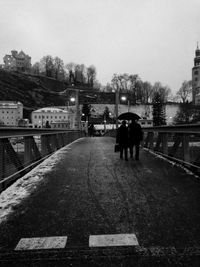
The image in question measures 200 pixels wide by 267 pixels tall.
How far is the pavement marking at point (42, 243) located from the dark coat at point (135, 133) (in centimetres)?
805

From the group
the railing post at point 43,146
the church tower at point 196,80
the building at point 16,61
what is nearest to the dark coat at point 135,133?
the railing post at point 43,146

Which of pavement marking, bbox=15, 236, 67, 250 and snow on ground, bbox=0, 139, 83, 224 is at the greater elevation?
snow on ground, bbox=0, 139, 83, 224

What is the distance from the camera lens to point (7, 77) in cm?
16238

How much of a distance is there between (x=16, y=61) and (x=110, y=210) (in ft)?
641

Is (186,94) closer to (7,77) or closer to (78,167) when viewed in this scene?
(7,77)

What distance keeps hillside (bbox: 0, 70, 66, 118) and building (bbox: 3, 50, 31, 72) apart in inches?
595

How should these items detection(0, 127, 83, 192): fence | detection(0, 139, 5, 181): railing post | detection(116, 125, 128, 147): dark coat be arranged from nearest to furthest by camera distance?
detection(0, 139, 5, 181): railing post
detection(0, 127, 83, 192): fence
detection(116, 125, 128, 147): dark coat

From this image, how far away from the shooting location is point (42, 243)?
329cm

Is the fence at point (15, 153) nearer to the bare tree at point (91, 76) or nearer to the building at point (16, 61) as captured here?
the bare tree at point (91, 76)

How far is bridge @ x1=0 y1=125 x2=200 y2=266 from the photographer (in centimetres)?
300

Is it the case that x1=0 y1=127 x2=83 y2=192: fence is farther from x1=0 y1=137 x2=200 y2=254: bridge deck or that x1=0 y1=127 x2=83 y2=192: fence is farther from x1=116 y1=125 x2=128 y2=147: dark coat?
x1=116 y1=125 x2=128 y2=147: dark coat

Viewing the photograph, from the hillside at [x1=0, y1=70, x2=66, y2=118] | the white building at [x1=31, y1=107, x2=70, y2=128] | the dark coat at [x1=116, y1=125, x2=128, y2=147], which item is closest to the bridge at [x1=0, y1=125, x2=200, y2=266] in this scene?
the dark coat at [x1=116, y1=125, x2=128, y2=147]

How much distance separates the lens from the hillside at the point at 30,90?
154m

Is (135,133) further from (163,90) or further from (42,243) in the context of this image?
(163,90)
